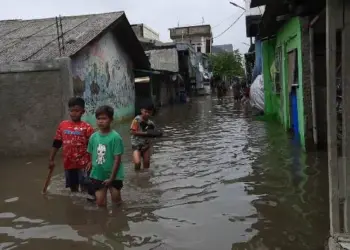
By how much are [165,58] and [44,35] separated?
53.6 ft

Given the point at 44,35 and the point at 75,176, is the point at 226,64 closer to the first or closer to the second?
the point at 44,35

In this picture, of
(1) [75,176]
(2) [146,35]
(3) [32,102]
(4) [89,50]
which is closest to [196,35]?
(2) [146,35]

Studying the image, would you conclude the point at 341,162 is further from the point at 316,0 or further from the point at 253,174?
the point at 253,174

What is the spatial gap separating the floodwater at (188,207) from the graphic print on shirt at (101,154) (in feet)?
2.26

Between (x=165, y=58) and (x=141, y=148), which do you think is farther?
(x=165, y=58)

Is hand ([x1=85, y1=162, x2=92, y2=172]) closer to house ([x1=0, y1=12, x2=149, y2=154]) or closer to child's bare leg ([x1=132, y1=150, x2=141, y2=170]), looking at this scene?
child's bare leg ([x1=132, y1=150, x2=141, y2=170])

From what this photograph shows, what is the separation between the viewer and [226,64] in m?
56.6

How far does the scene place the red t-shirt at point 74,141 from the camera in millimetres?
5789

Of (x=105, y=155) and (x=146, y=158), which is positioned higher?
(x=105, y=155)

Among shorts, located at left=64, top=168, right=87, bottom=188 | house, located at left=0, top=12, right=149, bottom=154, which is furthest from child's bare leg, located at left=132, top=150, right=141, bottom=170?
house, located at left=0, top=12, right=149, bottom=154

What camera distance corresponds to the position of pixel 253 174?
23.8 ft

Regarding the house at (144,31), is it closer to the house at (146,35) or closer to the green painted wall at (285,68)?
the house at (146,35)

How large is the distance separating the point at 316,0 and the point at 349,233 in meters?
3.01

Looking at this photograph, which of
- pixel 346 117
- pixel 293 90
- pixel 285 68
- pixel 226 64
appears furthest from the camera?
pixel 226 64
